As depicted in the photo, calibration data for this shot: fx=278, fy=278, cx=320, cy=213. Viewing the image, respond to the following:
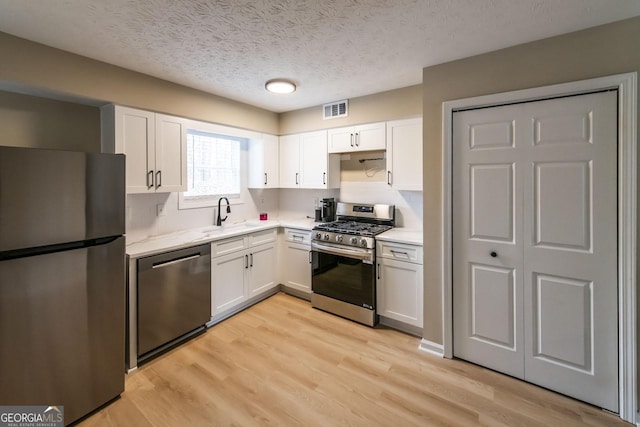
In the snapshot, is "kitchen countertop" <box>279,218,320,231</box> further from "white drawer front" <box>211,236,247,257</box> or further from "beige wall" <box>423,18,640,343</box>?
"beige wall" <box>423,18,640,343</box>

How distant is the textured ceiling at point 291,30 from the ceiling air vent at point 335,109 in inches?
31.4

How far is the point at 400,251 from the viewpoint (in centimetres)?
277

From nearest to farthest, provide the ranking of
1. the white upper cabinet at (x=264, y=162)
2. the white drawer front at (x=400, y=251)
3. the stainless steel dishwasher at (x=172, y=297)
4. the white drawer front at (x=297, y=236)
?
the stainless steel dishwasher at (x=172, y=297), the white drawer front at (x=400, y=251), the white drawer front at (x=297, y=236), the white upper cabinet at (x=264, y=162)

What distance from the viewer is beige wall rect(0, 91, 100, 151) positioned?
209 cm

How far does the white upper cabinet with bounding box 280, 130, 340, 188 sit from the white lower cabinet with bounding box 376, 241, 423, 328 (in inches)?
48.2

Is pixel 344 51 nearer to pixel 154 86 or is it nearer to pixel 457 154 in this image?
pixel 457 154

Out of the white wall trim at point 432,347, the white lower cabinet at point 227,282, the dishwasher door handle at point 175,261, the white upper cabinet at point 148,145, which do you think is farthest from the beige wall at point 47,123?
the white wall trim at point 432,347

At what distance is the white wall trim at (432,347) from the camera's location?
8.05 feet

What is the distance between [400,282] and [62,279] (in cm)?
263

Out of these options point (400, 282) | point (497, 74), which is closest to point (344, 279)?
point (400, 282)

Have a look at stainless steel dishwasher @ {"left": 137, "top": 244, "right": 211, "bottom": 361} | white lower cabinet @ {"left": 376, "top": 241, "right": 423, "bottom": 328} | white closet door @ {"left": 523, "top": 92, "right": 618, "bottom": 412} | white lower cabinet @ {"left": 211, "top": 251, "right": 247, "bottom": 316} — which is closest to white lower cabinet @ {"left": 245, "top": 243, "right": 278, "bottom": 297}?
→ white lower cabinet @ {"left": 211, "top": 251, "right": 247, "bottom": 316}

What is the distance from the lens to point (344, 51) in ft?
7.06

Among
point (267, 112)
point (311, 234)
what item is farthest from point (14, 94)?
point (311, 234)

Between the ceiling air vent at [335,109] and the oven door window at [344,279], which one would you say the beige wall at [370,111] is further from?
the oven door window at [344,279]
